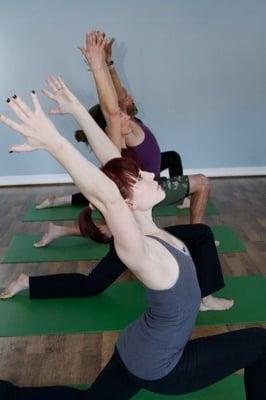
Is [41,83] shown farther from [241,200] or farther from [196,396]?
[196,396]

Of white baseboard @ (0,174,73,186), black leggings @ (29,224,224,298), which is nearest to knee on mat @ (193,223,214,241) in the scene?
black leggings @ (29,224,224,298)

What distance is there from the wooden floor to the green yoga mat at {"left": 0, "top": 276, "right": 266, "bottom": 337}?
7 centimetres

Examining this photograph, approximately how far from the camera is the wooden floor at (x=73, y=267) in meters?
1.91

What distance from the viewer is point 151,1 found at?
541cm

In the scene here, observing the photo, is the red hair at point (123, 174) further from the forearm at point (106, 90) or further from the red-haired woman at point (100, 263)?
the forearm at point (106, 90)

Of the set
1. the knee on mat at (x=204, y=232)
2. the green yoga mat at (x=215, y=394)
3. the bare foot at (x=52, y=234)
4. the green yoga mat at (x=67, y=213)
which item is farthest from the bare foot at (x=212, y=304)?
the green yoga mat at (x=67, y=213)

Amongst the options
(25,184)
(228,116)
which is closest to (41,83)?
(25,184)

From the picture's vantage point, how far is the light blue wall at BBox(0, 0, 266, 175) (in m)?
5.44

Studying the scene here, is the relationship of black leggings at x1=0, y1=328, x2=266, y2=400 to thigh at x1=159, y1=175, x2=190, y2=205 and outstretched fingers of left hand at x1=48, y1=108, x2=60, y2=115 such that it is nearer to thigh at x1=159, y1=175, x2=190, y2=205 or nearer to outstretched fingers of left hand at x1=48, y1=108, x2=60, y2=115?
outstretched fingers of left hand at x1=48, y1=108, x2=60, y2=115

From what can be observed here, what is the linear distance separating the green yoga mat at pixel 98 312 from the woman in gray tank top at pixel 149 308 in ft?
2.52

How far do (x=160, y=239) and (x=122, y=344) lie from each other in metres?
0.35

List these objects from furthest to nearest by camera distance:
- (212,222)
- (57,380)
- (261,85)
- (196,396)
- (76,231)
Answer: (261,85) → (212,222) → (76,231) → (57,380) → (196,396)

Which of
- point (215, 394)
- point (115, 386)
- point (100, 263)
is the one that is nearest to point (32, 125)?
point (115, 386)

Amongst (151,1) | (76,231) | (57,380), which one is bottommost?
(76,231)
